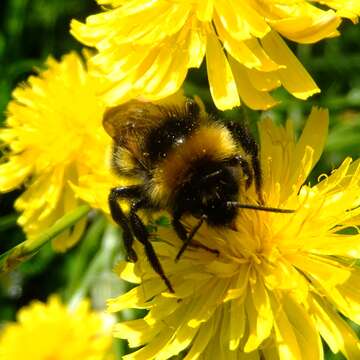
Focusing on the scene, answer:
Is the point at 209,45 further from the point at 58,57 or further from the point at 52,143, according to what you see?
the point at 58,57

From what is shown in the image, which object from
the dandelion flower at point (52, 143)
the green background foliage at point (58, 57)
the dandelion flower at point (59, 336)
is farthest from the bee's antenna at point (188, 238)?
the dandelion flower at point (59, 336)

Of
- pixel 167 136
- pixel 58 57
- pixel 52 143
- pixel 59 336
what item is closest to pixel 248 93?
pixel 167 136

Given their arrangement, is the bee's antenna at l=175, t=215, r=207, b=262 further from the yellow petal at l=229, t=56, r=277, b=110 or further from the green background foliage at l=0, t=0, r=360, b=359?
the green background foliage at l=0, t=0, r=360, b=359

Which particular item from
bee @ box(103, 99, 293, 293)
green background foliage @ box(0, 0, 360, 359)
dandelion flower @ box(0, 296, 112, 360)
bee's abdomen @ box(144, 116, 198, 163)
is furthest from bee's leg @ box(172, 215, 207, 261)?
dandelion flower @ box(0, 296, 112, 360)

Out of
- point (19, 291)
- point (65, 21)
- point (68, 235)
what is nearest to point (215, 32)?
point (68, 235)

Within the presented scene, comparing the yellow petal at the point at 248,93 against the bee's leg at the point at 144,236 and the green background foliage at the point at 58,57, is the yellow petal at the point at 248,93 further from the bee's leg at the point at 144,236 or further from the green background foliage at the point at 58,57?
the green background foliage at the point at 58,57

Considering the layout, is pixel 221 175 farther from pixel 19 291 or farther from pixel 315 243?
pixel 19 291

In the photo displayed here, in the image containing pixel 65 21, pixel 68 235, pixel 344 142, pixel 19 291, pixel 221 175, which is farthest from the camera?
pixel 65 21
